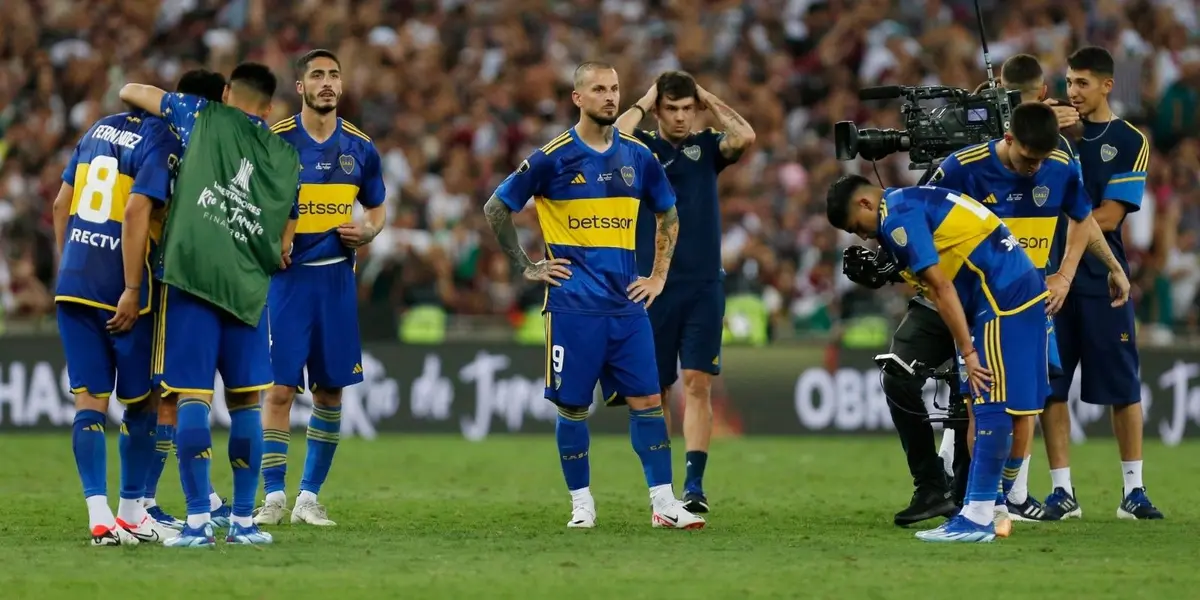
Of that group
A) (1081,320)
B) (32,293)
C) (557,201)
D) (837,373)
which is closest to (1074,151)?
(1081,320)

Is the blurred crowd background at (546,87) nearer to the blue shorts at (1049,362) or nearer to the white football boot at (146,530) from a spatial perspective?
the blue shorts at (1049,362)

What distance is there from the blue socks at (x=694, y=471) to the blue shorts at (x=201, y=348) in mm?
3201

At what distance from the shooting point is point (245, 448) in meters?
9.00

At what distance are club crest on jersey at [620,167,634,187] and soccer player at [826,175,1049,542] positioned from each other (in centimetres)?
135

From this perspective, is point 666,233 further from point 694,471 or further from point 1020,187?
point 1020,187

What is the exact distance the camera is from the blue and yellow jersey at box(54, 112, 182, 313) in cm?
896

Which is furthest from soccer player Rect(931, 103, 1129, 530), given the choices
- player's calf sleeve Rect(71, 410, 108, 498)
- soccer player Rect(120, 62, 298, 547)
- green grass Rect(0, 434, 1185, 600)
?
player's calf sleeve Rect(71, 410, 108, 498)

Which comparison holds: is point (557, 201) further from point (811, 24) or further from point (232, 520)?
point (811, 24)

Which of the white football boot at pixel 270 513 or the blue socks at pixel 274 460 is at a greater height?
the blue socks at pixel 274 460

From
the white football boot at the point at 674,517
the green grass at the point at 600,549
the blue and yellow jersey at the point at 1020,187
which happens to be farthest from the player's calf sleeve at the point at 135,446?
the blue and yellow jersey at the point at 1020,187

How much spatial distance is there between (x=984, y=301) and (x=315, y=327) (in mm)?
3914

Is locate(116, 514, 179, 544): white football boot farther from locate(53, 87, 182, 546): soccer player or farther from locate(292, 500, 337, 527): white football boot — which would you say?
locate(292, 500, 337, 527): white football boot

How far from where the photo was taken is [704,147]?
37.9 ft

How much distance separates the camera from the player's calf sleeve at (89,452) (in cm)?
916
